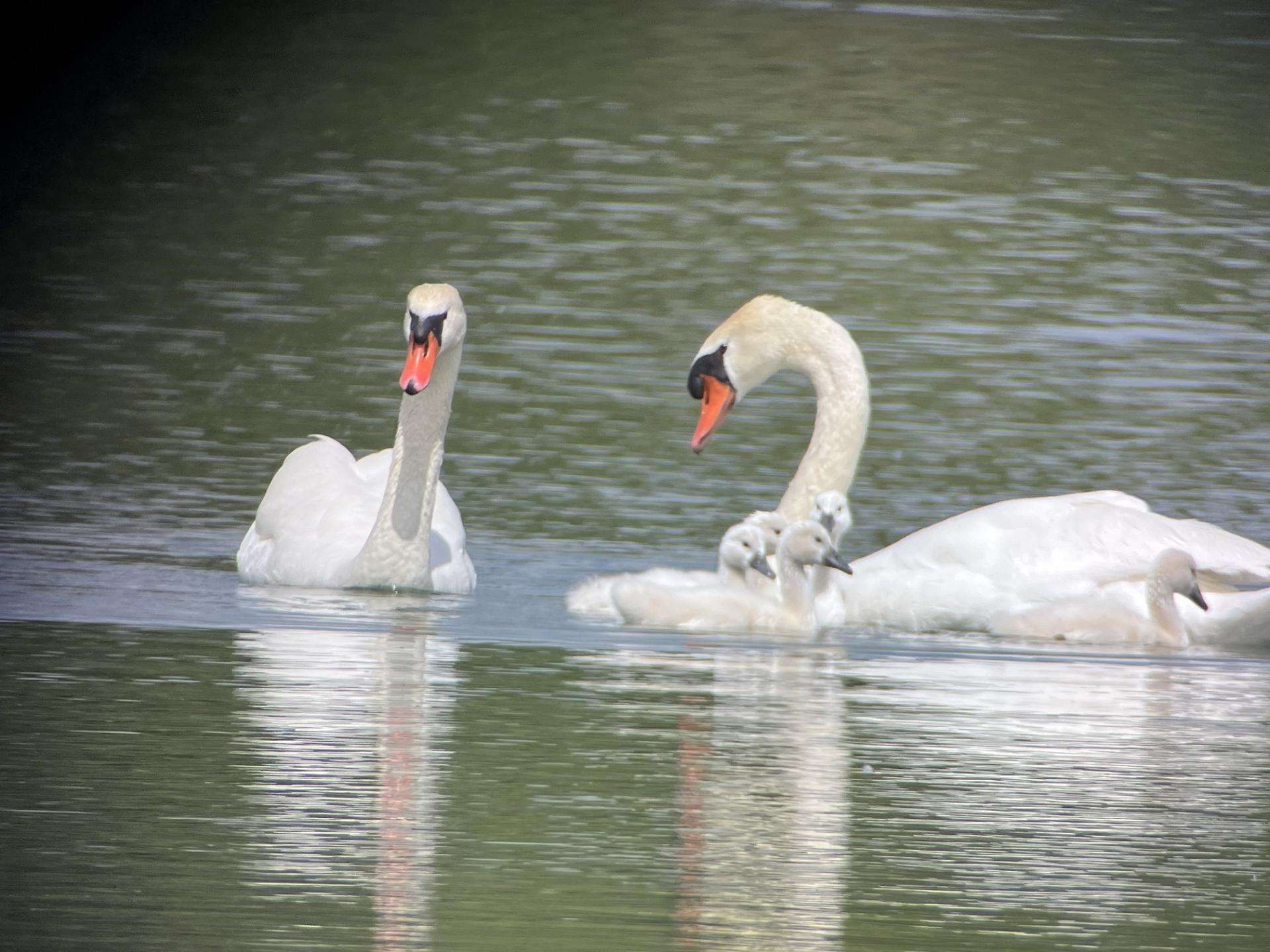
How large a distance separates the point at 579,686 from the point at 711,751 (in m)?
1.12

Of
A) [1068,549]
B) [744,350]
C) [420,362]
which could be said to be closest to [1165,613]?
[1068,549]

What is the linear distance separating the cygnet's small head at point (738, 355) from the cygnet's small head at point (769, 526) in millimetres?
1234

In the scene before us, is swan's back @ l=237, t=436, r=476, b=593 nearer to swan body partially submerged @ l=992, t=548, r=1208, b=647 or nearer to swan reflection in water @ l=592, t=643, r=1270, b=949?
swan reflection in water @ l=592, t=643, r=1270, b=949

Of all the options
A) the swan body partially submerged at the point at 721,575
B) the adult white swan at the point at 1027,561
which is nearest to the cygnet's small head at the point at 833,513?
the adult white swan at the point at 1027,561

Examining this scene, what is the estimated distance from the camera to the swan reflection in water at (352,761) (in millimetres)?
4945

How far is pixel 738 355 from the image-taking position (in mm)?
10469

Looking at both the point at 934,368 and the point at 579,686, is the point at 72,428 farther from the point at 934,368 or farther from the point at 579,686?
the point at 579,686

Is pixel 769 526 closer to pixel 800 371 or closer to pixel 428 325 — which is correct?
pixel 800 371

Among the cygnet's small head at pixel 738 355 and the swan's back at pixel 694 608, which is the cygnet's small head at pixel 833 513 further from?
the cygnet's small head at pixel 738 355

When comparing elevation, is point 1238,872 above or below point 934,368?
above

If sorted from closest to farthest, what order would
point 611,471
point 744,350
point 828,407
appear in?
point 828,407 < point 744,350 < point 611,471

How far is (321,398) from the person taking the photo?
45.0 ft

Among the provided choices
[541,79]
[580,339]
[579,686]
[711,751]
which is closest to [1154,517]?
[579,686]

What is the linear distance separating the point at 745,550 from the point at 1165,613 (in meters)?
1.33
